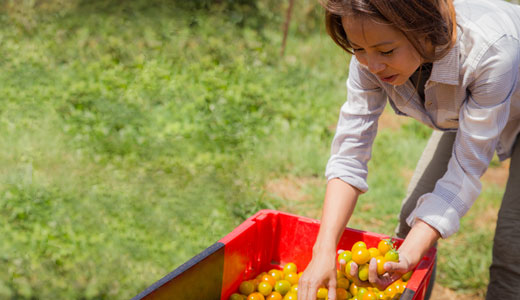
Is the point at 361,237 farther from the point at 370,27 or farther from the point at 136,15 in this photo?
the point at 136,15

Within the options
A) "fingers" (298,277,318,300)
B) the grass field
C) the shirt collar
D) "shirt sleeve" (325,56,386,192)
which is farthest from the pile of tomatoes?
the grass field

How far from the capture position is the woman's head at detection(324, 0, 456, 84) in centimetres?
147

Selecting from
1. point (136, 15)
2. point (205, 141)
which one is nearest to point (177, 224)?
point (205, 141)

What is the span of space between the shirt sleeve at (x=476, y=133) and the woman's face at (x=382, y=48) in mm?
232

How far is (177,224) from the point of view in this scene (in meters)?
3.05

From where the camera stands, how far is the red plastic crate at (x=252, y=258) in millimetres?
1715

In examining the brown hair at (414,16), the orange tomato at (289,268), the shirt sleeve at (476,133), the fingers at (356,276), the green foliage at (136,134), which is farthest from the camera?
the green foliage at (136,134)

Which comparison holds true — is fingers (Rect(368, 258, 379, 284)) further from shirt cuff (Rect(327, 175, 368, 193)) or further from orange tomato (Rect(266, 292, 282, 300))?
orange tomato (Rect(266, 292, 282, 300))

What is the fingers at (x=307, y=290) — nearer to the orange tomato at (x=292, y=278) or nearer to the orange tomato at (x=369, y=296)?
the orange tomato at (x=369, y=296)

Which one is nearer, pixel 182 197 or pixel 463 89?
pixel 463 89

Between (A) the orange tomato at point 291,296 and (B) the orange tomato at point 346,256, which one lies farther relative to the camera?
(A) the orange tomato at point 291,296

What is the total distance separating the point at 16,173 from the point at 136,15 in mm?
2835

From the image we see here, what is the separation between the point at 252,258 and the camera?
2.23 meters

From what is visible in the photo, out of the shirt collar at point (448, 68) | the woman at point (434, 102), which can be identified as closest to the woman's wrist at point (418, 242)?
the woman at point (434, 102)
